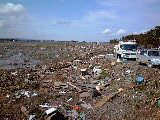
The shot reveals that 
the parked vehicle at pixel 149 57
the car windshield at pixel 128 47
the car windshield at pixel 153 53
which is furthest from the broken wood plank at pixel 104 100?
the car windshield at pixel 128 47

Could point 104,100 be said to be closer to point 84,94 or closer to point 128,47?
point 84,94

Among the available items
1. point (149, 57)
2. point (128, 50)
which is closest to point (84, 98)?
point (149, 57)

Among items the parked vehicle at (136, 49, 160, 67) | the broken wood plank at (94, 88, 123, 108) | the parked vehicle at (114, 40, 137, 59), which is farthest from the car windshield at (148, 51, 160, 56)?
the broken wood plank at (94, 88, 123, 108)

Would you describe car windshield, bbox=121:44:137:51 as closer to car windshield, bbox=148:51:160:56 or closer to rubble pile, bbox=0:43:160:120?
car windshield, bbox=148:51:160:56

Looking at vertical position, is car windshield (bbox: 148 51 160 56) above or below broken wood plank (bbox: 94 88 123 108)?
above

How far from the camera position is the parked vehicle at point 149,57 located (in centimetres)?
2430

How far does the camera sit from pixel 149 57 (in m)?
25.3

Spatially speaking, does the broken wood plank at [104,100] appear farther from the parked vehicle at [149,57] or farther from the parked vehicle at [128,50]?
the parked vehicle at [128,50]

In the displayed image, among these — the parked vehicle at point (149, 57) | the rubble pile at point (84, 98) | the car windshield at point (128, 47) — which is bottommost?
the rubble pile at point (84, 98)

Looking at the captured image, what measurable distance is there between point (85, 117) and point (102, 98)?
9.52ft

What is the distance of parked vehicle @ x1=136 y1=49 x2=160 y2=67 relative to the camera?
79.7 ft

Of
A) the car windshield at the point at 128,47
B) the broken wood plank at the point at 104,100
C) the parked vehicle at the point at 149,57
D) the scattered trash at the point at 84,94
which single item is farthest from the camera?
the car windshield at the point at 128,47

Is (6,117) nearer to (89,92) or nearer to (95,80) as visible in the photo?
(89,92)

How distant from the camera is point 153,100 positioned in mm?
13875
